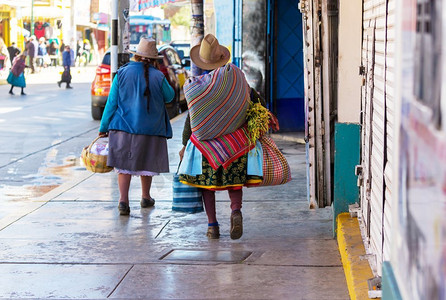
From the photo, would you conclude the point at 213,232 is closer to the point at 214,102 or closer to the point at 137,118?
the point at 214,102

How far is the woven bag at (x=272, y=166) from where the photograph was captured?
6742mm

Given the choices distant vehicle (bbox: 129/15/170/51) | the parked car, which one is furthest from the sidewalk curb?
distant vehicle (bbox: 129/15/170/51)

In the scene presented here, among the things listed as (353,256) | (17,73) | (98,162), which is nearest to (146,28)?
(17,73)

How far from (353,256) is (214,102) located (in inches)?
67.8

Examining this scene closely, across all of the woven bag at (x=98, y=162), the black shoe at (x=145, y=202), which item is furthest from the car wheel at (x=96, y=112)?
the woven bag at (x=98, y=162)

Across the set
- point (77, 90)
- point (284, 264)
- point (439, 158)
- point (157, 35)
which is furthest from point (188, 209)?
point (157, 35)

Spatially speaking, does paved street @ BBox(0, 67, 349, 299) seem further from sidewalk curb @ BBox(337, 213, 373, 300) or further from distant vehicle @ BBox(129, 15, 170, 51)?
distant vehicle @ BBox(129, 15, 170, 51)

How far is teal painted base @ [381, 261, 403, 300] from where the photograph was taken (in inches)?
123

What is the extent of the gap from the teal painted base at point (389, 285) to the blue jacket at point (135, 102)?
15.0 ft

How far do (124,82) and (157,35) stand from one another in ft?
123

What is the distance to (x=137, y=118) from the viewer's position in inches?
307

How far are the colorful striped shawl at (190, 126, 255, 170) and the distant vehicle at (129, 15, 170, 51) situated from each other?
34.4 m

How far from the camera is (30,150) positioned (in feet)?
45.3

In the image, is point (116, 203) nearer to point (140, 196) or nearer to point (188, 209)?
point (140, 196)
